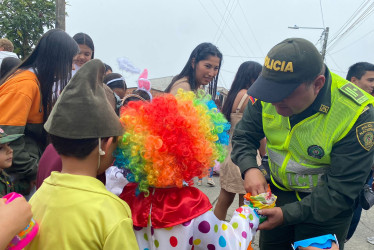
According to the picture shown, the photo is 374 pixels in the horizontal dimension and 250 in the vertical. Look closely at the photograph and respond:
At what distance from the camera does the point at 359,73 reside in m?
4.14

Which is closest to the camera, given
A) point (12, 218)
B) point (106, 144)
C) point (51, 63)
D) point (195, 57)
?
point (12, 218)

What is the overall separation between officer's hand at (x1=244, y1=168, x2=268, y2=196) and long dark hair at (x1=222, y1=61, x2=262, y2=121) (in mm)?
1627

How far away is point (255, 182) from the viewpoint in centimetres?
186

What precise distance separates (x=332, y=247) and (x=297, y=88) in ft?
2.82

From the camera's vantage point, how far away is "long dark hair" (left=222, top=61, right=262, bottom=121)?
352 cm

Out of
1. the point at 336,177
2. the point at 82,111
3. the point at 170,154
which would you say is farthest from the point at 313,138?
the point at 82,111

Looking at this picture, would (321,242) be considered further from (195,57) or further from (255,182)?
(195,57)

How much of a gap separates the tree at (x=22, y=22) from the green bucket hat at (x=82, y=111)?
31.0 ft

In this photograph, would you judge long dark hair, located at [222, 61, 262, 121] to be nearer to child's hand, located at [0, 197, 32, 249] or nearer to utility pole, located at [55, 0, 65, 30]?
child's hand, located at [0, 197, 32, 249]

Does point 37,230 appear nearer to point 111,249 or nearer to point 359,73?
point 111,249

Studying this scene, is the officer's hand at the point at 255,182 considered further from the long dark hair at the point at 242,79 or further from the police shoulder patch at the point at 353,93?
the long dark hair at the point at 242,79

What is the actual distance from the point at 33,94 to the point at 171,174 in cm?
121

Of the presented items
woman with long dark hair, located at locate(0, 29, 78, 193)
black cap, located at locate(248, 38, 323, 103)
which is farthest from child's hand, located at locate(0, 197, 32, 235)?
black cap, located at locate(248, 38, 323, 103)

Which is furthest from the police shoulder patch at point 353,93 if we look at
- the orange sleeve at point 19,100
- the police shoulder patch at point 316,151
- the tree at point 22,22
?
the tree at point 22,22
